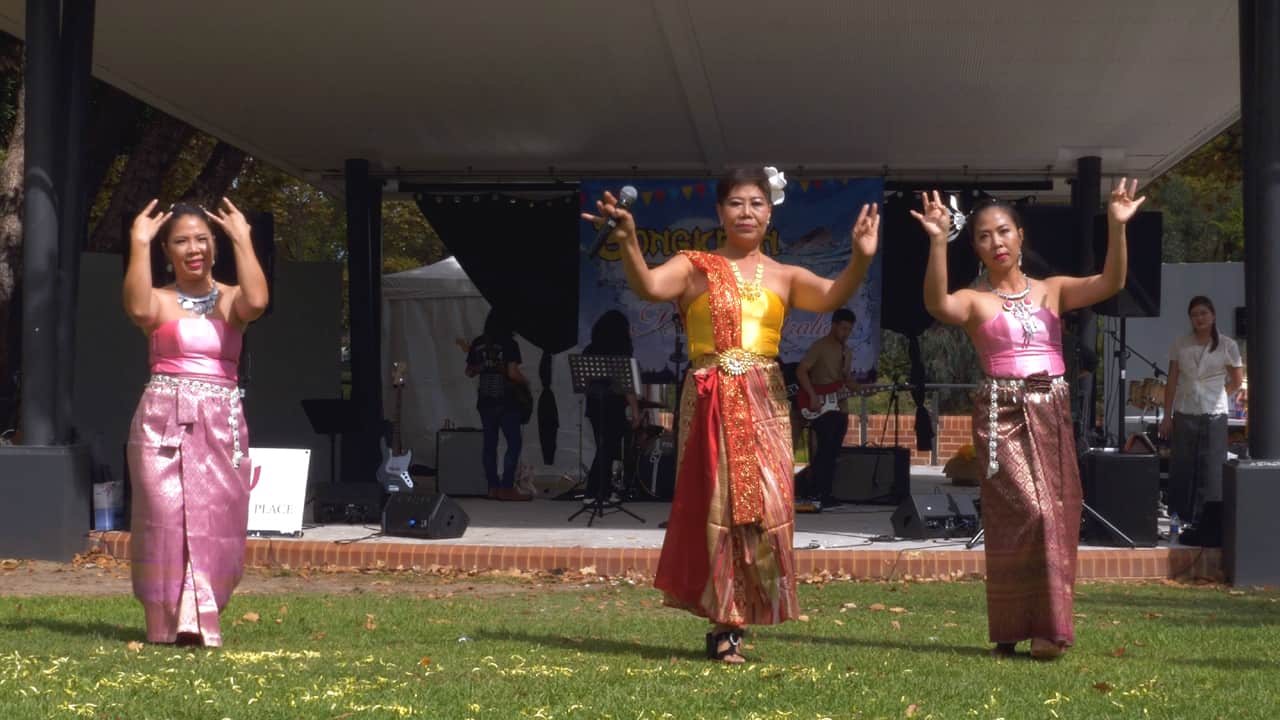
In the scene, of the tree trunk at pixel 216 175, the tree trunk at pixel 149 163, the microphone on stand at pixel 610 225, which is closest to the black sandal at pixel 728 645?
the microphone on stand at pixel 610 225

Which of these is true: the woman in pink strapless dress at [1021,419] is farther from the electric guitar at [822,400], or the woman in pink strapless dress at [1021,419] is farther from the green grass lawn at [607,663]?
the electric guitar at [822,400]

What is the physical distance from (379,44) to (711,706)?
7056mm

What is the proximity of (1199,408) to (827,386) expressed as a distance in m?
3.27

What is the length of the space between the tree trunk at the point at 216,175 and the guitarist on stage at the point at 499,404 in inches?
168

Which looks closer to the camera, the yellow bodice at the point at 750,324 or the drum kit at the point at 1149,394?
the yellow bodice at the point at 750,324

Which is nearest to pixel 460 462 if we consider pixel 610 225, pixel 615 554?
pixel 615 554

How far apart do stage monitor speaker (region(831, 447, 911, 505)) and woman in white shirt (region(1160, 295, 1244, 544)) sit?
9.22ft

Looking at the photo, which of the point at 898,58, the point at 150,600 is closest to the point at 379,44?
the point at 898,58

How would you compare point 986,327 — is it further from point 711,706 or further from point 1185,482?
point 1185,482

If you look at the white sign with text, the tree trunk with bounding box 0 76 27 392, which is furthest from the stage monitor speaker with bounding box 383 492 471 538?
the tree trunk with bounding box 0 76 27 392

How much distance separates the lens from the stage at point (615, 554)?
31.7ft

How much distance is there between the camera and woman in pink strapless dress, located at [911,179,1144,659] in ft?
20.1

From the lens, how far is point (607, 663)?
5789 millimetres

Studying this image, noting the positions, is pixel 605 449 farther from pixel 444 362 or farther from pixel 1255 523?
pixel 1255 523
